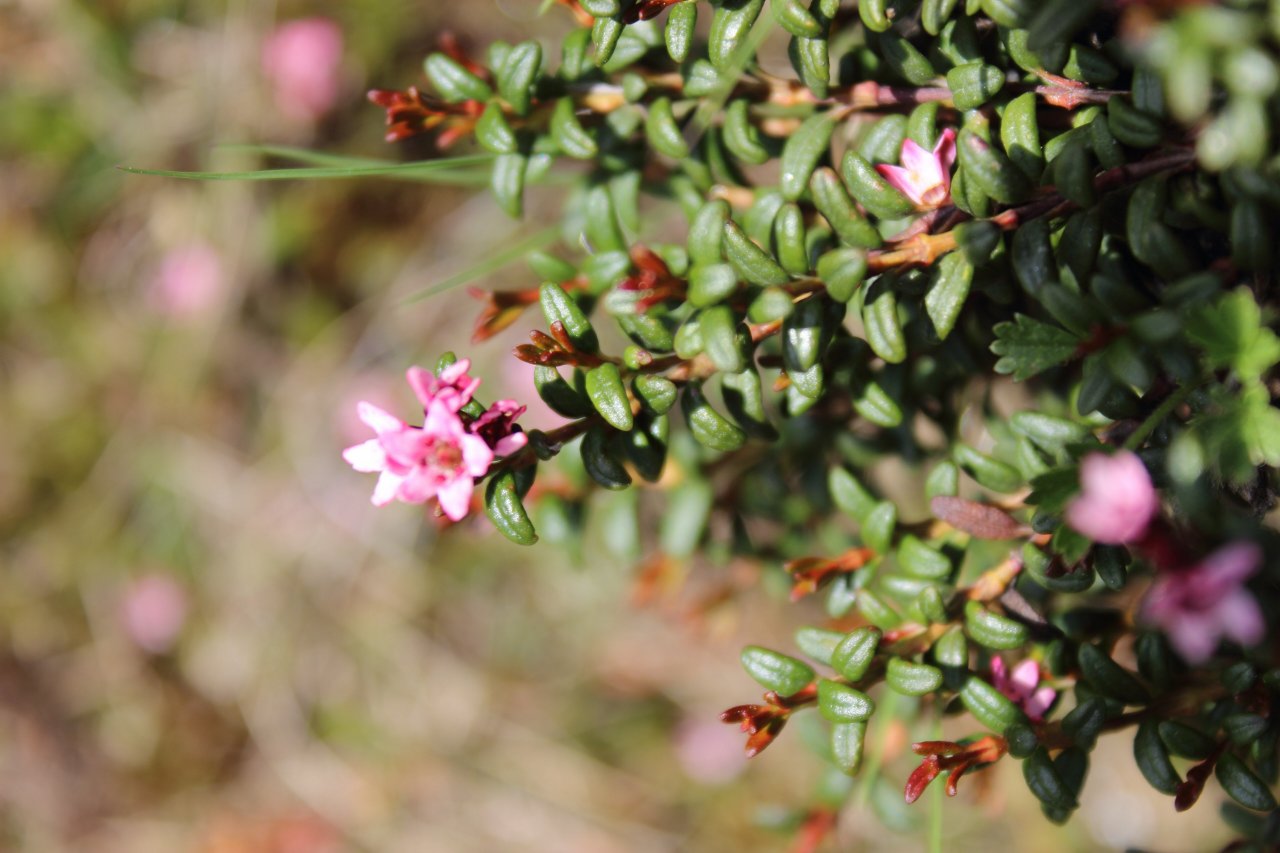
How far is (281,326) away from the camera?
3221mm

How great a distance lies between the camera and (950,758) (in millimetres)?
1076

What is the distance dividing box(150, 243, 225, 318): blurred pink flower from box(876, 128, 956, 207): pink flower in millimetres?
2562

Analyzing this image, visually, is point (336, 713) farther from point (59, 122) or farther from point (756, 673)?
point (756, 673)

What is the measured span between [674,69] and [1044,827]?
2.36 meters


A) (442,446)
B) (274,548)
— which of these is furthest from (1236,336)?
(274,548)

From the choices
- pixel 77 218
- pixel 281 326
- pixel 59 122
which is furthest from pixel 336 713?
pixel 59 122

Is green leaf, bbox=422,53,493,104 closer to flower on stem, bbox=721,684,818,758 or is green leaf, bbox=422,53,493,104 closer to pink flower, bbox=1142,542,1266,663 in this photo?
flower on stem, bbox=721,684,818,758

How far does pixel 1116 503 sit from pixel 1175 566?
67mm

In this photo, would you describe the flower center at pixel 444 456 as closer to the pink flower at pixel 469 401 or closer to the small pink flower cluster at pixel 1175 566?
the pink flower at pixel 469 401

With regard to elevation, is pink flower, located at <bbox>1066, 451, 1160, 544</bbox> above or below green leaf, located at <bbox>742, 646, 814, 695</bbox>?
above

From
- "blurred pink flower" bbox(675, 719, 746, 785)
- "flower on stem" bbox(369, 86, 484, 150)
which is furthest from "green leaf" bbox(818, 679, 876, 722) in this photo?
"blurred pink flower" bbox(675, 719, 746, 785)

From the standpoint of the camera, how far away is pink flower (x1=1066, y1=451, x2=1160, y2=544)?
2.50ft

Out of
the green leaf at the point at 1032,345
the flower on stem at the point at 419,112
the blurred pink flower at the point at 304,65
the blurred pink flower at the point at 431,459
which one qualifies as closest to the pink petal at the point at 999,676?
the green leaf at the point at 1032,345

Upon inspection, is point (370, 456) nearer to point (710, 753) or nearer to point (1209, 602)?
point (1209, 602)
